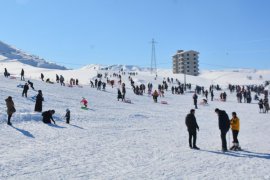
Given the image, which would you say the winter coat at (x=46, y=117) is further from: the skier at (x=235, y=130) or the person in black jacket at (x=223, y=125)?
the skier at (x=235, y=130)

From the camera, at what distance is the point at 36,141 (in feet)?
51.5

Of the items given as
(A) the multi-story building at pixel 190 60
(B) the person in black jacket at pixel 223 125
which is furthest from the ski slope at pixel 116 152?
(A) the multi-story building at pixel 190 60

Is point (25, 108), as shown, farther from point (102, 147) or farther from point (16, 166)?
point (16, 166)

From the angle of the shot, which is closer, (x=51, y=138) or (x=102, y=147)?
(x=102, y=147)

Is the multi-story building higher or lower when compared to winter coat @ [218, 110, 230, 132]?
higher

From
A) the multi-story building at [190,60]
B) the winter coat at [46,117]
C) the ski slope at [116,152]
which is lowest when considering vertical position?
the ski slope at [116,152]

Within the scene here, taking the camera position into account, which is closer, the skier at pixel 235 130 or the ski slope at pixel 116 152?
the ski slope at pixel 116 152

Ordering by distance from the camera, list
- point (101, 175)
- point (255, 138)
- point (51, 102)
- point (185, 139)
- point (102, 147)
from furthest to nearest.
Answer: point (51, 102) → point (255, 138) → point (185, 139) → point (102, 147) → point (101, 175)

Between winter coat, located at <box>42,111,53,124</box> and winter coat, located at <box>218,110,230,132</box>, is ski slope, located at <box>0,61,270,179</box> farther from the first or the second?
winter coat, located at <box>218,110,230,132</box>

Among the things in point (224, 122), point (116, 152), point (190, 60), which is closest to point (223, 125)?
point (224, 122)

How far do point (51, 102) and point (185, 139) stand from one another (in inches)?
559

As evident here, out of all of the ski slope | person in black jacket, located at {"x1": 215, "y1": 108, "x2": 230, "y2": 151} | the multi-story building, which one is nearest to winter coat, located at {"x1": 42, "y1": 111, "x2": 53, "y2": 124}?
the ski slope

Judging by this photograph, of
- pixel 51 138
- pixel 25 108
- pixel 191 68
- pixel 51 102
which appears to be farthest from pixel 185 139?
pixel 191 68

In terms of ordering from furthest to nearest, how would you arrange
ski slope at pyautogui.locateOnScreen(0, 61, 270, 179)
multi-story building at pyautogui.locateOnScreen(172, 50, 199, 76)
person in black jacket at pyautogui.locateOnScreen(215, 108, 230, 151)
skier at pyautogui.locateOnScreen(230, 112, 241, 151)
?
multi-story building at pyautogui.locateOnScreen(172, 50, 199, 76) → skier at pyautogui.locateOnScreen(230, 112, 241, 151) → person in black jacket at pyautogui.locateOnScreen(215, 108, 230, 151) → ski slope at pyautogui.locateOnScreen(0, 61, 270, 179)
